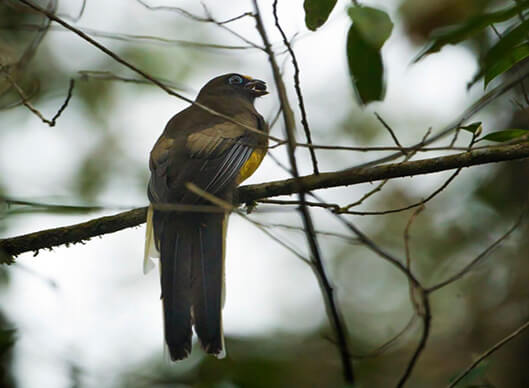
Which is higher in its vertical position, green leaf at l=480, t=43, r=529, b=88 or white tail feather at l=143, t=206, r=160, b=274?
white tail feather at l=143, t=206, r=160, b=274

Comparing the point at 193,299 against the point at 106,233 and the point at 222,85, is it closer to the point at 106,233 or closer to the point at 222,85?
the point at 106,233

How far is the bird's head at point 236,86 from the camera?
469 cm

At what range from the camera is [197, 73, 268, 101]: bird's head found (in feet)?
15.4

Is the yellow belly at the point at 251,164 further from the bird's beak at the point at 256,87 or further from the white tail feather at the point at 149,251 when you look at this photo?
the bird's beak at the point at 256,87

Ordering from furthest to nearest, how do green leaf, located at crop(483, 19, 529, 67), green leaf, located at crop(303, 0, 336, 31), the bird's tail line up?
the bird's tail < green leaf, located at crop(303, 0, 336, 31) < green leaf, located at crop(483, 19, 529, 67)

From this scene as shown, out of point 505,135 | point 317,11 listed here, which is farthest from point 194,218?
point 505,135

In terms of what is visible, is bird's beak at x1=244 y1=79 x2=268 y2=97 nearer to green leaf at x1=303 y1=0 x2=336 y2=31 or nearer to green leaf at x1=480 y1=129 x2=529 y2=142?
green leaf at x1=480 y1=129 x2=529 y2=142

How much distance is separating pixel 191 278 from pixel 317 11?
52.1 inches

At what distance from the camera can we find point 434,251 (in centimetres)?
684

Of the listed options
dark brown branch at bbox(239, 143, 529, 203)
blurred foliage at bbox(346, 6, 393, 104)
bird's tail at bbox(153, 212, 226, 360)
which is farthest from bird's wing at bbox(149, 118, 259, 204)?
blurred foliage at bbox(346, 6, 393, 104)

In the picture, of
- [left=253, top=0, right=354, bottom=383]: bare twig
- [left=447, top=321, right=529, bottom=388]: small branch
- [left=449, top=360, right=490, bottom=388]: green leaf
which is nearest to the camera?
[left=253, top=0, right=354, bottom=383]: bare twig

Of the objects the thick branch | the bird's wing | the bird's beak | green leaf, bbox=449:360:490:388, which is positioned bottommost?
green leaf, bbox=449:360:490:388

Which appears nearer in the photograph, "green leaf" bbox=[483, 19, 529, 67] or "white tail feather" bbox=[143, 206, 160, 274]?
"green leaf" bbox=[483, 19, 529, 67]

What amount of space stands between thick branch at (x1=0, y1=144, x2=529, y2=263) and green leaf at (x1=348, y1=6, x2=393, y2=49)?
72 cm
